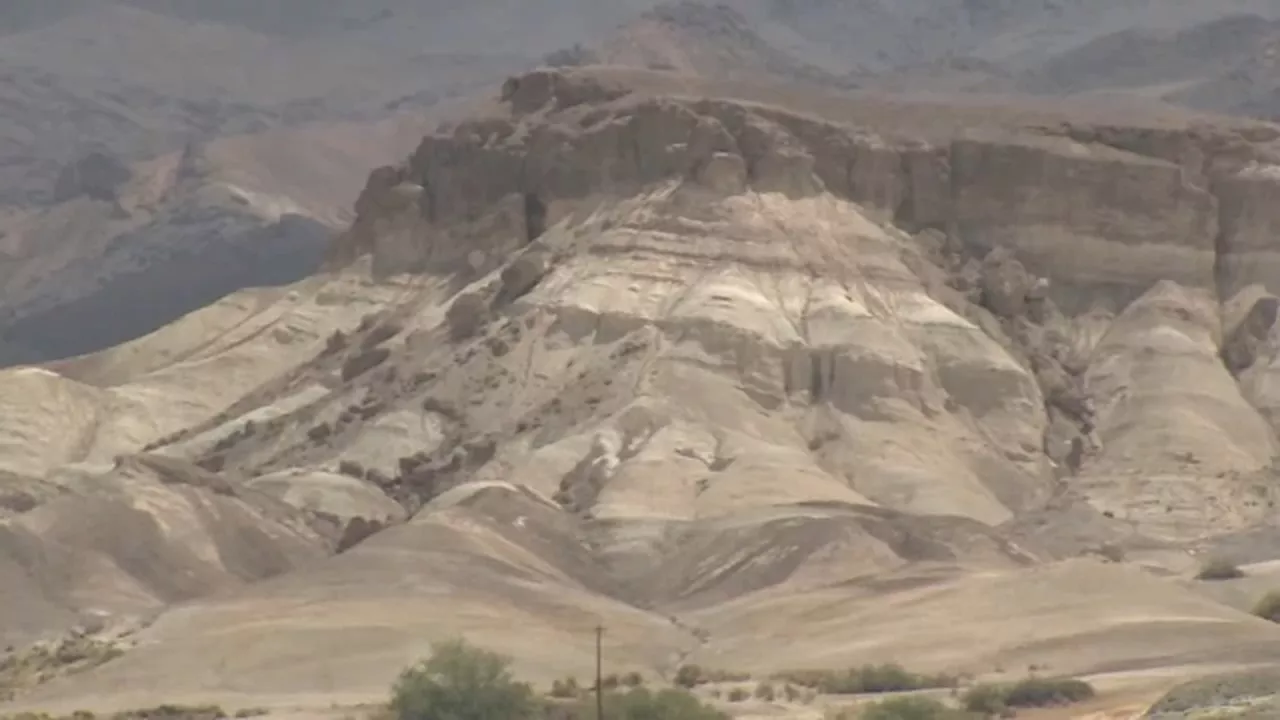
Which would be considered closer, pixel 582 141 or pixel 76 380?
pixel 582 141

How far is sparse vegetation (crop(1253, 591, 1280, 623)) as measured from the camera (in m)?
116

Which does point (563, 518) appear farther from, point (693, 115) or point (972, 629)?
point (693, 115)

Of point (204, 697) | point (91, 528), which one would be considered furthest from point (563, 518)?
point (204, 697)

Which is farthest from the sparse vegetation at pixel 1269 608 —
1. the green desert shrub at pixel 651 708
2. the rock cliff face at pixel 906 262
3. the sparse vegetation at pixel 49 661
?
the sparse vegetation at pixel 49 661

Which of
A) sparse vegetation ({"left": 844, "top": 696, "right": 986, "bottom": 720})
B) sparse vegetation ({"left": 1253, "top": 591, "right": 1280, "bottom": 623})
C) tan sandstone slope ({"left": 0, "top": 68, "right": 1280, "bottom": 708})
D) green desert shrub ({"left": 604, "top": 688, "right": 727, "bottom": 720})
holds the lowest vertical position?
sparse vegetation ({"left": 844, "top": 696, "right": 986, "bottom": 720})

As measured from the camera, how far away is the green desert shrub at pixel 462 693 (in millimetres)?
89938

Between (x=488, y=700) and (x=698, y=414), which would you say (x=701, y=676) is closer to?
(x=488, y=700)

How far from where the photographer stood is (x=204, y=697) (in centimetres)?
10538

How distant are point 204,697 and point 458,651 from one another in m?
15.3

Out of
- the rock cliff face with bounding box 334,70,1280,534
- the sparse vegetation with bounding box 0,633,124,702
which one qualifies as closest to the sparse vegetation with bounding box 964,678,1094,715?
the sparse vegetation with bounding box 0,633,124,702

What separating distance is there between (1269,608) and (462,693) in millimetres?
40038

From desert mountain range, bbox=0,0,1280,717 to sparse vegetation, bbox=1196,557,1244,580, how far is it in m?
0.85

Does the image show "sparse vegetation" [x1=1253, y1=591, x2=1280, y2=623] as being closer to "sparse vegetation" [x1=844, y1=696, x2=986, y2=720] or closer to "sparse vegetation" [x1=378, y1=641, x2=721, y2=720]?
"sparse vegetation" [x1=844, y1=696, x2=986, y2=720]

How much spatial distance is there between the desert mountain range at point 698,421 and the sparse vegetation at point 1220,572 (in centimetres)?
85
